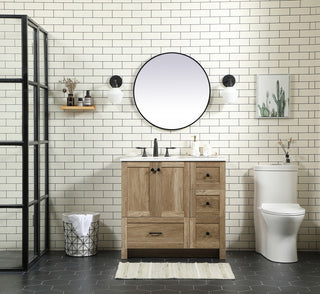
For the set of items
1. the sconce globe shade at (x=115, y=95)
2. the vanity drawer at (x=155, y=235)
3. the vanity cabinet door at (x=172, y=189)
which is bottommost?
the vanity drawer at (x=155, y=235)

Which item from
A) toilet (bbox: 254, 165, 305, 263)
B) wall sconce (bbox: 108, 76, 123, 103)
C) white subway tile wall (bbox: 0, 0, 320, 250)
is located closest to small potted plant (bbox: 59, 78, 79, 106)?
white subway tile wall (bbox: 0, 0, 320, 250)

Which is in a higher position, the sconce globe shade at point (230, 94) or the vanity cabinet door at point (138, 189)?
the sconce globe shade at point (230, 94)

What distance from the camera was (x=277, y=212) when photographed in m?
4.96

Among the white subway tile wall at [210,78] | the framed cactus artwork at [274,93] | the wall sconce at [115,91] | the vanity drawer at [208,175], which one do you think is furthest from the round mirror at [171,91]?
the vanity drawer at [208,175]

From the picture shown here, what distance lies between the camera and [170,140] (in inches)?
224

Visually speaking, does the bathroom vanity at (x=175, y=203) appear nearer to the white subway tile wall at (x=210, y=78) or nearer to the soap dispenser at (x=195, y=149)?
the soap dispenser at (x=195, y=149)

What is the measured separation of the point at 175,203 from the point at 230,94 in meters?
1.39

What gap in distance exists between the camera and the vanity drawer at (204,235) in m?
5.16

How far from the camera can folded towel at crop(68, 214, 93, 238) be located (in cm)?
526

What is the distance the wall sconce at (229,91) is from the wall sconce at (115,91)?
1179 mm

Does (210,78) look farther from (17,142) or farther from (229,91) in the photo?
(17,142)

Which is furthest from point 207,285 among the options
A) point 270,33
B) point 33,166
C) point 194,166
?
point 270,33

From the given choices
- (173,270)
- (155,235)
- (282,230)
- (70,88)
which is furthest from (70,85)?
(282,230)

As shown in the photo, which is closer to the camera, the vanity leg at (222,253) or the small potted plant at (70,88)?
the vanity leg at (222,253)
